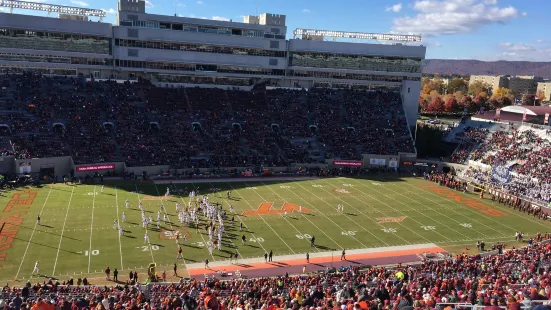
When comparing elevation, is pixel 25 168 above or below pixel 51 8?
below

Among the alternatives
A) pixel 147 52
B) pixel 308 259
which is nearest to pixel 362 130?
pixel 147 52

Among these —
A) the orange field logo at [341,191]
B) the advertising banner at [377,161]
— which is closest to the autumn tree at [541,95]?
the advertising banner at [377,161]

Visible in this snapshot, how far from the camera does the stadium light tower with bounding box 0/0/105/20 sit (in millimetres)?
50625

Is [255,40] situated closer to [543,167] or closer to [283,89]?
[283,89]

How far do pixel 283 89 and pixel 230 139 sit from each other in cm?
1401

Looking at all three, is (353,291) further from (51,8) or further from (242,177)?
(51,8)

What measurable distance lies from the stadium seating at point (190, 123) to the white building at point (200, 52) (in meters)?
2.17

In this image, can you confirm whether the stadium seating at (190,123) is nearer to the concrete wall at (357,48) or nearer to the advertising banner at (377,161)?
the advertising banner at (377,161)

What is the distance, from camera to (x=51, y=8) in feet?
174

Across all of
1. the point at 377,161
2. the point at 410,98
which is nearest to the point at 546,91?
the point at 410,98

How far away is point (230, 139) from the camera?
1972 inches

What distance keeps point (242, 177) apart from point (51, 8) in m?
31.1

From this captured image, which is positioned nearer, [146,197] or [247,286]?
[247,286]

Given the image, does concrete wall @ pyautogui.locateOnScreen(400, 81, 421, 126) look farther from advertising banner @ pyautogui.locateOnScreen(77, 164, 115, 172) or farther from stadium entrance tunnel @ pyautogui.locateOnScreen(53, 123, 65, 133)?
stadium entrance tunnel @ pyautogui.locateOnScreen(53, 123, 65, 133)
